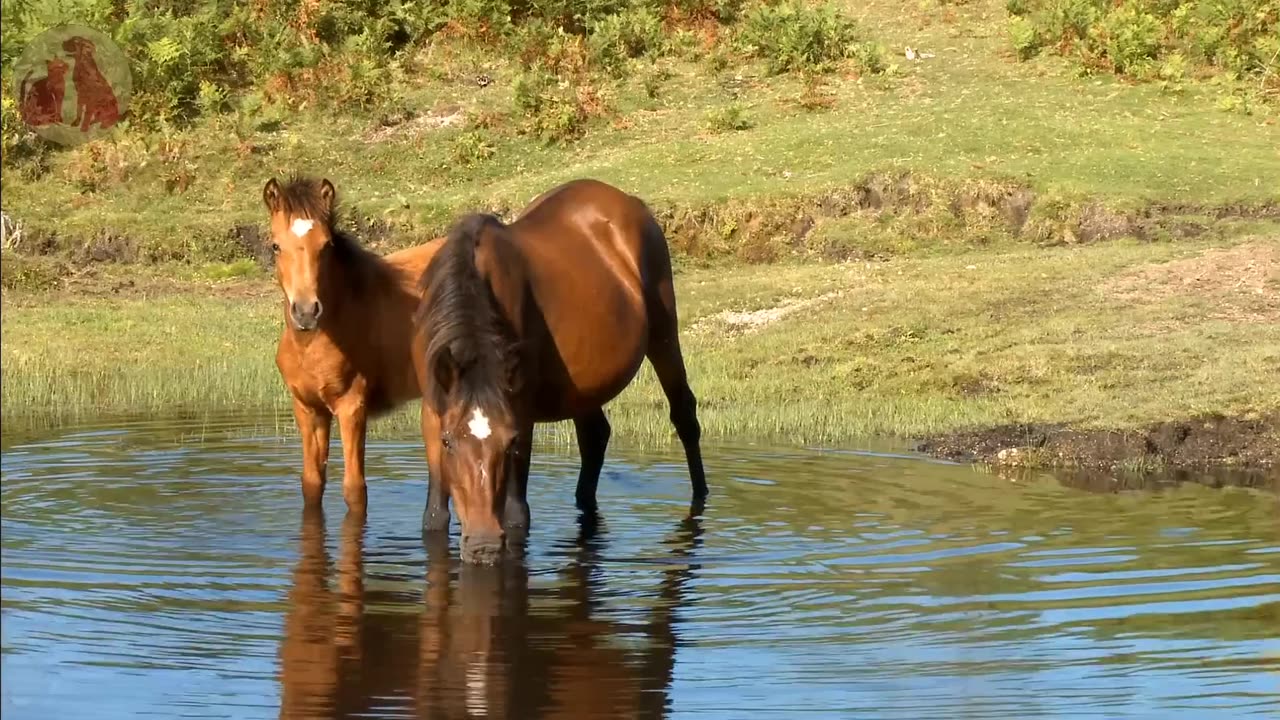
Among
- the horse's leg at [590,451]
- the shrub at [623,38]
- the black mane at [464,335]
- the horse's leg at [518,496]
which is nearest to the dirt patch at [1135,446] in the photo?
the horse's leg at [590,451]

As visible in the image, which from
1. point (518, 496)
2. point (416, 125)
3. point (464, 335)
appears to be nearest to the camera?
point (464, 335)

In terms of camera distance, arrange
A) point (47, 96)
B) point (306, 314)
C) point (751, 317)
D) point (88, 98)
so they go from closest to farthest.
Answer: point (306, 314) < point (751, 317) < point (47, 96) < point (88, 98)

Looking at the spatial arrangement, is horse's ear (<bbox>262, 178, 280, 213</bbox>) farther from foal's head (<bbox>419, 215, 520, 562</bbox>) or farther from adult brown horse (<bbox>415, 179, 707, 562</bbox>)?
foal's head (<bbox>419, 215, 520, 562</bbox>)

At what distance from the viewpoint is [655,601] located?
6508 mm

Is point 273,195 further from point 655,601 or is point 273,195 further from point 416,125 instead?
point 416,125

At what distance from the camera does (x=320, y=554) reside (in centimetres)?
739

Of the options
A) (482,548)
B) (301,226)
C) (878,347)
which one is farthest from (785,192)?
(482,548)

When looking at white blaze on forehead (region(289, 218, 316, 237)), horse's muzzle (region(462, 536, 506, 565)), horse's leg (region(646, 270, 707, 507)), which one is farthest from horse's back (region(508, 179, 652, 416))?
horse's muzzle (region(462, 536, 506, 565))

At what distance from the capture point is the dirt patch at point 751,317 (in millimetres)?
14805

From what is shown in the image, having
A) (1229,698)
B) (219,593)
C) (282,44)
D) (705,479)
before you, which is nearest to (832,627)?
(1229,698)

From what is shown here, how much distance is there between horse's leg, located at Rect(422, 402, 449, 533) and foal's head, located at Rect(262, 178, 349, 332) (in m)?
0.66

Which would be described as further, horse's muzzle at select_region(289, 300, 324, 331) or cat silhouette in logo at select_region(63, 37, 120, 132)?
cat silhouette in logo at select_region(63, 37, 120, 132)

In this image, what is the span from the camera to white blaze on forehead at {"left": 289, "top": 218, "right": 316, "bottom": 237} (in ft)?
24.1

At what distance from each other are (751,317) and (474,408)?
8913 millimetres
